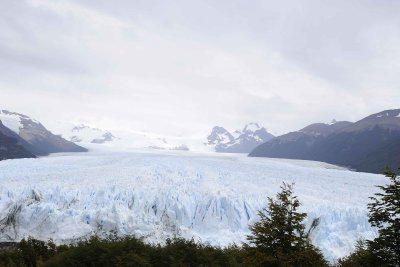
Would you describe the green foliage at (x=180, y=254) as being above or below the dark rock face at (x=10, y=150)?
below

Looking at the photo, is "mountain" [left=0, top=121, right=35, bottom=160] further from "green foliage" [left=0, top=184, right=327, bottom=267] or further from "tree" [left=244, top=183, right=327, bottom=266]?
"tree" [left=244, top=183, right=327, bottom=266]

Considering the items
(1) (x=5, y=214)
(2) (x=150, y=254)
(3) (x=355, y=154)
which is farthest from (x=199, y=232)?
(3) (x=355, y=154)

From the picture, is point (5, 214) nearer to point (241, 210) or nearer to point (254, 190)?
point (241, 210)

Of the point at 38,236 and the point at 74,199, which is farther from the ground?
the point at 74,199

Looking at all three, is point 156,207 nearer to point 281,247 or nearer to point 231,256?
point 231,256

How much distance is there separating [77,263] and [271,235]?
7386mm

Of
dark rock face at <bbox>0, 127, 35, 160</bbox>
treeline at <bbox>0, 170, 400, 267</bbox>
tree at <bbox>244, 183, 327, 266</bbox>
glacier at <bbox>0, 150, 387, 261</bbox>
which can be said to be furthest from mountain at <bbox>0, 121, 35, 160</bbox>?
tree at <bbox>244, 183, 327, 266</bbox>

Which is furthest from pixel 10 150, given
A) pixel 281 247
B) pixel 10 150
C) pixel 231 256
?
pixel 281 247

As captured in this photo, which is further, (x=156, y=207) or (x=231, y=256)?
(x=156, y=207)

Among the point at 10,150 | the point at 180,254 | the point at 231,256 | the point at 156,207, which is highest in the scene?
the point at 10,150

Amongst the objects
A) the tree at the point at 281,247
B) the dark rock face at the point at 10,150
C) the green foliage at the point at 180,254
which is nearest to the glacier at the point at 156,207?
the tree at the point at 281,247

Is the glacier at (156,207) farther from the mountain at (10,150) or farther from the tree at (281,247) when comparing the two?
the mountain at (10,150)

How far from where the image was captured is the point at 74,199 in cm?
3294

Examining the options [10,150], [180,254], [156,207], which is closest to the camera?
[180,254]
